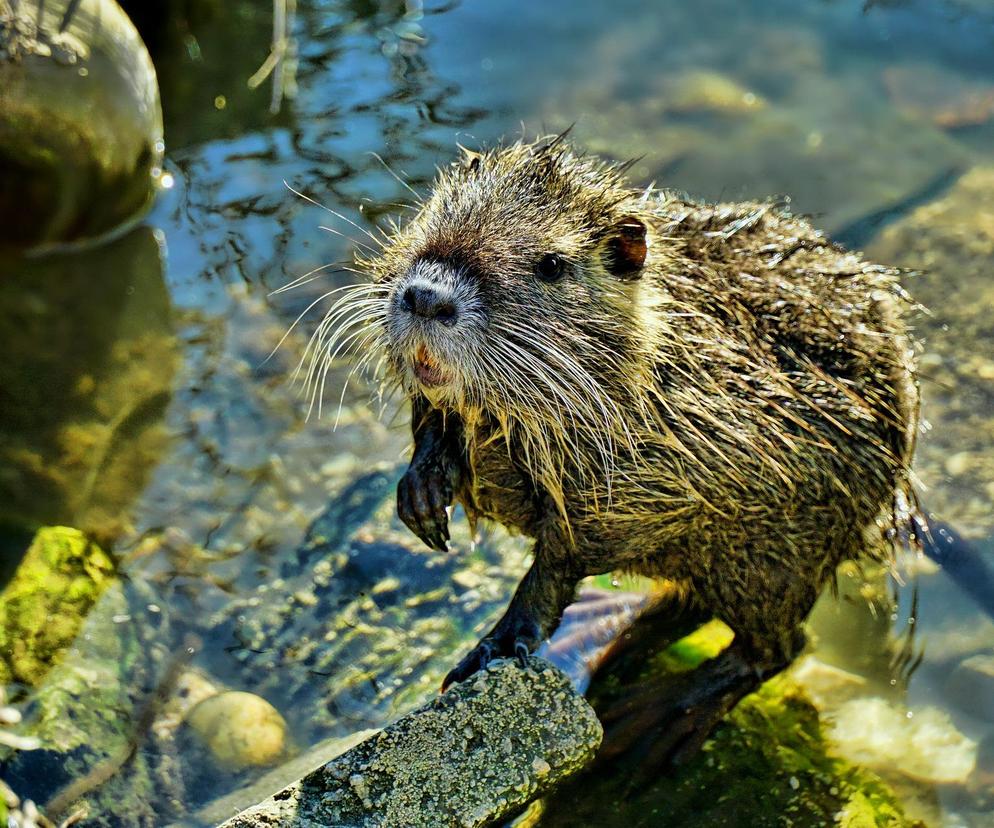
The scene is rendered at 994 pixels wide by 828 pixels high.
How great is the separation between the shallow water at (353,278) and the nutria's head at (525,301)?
3.80 ft

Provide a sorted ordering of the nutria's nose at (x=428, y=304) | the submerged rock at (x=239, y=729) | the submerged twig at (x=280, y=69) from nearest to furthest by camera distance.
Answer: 1. the nutria's nose at (x=428, y=304)
2. the submerged rock at (x=239, y=729)
3. the submerged twig at (x=280, y=69)

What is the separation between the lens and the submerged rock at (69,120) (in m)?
4.75

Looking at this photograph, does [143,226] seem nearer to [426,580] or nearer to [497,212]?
[426,580]

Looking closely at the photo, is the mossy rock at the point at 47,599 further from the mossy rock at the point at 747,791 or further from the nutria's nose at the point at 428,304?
the nutria's nose at the point at 428,304

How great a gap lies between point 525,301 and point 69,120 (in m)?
3.06

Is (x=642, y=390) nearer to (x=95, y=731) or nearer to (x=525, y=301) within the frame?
(x=525, y=301)

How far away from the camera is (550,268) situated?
2652mm

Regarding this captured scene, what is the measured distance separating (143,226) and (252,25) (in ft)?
6.03

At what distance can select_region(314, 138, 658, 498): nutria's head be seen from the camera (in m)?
2.51

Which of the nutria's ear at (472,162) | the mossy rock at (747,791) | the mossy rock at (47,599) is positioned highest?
the nutria's ear at (472,162)

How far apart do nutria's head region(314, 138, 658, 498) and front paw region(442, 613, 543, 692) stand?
43cm

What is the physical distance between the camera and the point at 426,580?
381 cm

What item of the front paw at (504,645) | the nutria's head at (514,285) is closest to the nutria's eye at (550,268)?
the nutria's head at (514,285)

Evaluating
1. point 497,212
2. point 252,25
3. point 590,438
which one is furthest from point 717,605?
point 252,25
